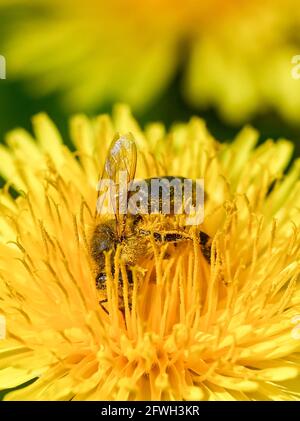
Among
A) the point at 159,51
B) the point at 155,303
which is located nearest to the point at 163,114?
the point at 159,51

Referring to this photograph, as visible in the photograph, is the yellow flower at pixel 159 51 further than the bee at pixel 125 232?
Yes

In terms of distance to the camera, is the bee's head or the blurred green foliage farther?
the blurred green foliage

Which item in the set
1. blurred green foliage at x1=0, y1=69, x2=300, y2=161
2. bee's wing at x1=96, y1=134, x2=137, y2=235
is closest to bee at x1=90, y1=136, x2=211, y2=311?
bee's wing at x1=96, y1=134, x2=137, y2=235

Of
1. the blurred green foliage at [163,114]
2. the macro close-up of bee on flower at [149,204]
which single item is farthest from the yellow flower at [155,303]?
the blurred green foliage at [163,114]

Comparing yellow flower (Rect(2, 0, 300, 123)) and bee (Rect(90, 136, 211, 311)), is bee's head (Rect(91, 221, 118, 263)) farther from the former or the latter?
yellow flower (Rect(2, 0, 300, 123))

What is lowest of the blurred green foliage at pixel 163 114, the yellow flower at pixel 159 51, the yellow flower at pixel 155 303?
the yellow flower at pixel 155 303

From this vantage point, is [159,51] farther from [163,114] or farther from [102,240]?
[102,240]

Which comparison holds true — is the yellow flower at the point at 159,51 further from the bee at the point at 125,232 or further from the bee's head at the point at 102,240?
the bee's head at the point at 102,240
